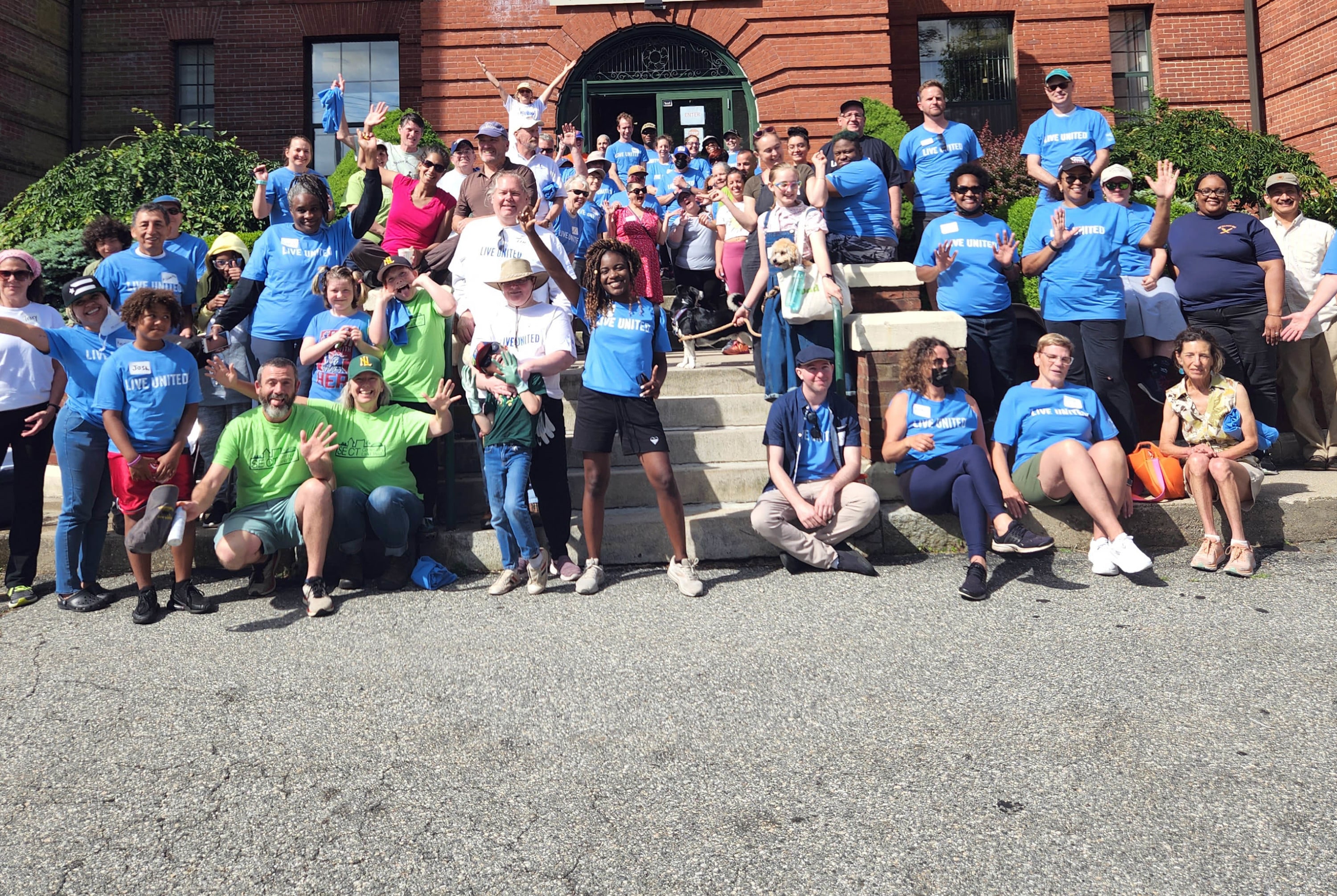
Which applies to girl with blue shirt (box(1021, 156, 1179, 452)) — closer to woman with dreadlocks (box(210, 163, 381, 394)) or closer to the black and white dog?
the black and white dog

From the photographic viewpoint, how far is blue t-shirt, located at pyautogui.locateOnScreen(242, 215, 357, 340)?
245 inches

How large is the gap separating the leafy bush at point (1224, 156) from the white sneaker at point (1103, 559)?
773cm

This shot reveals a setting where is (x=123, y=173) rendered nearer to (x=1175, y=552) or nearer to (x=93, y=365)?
A: (x=93, y=365)

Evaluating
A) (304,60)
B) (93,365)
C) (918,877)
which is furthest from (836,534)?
(304,60)

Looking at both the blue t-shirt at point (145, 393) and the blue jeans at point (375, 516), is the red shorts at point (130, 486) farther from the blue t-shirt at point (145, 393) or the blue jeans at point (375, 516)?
the blue jeans at point (375, 516)

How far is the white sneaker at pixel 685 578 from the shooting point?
5160 mm

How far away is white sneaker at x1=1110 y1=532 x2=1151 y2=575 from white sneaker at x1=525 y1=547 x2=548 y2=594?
10.1 ft

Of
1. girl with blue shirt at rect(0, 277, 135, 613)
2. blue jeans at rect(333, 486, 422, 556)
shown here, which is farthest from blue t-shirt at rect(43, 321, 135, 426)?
blue jeans at rect(333, 486, 422, 556)

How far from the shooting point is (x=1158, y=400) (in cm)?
693

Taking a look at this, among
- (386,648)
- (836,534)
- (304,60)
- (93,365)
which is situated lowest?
(386,648)

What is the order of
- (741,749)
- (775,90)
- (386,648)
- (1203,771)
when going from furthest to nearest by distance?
(775,90) < (386,648) < (741,749) < (1203,771)

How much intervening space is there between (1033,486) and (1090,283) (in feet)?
5.43

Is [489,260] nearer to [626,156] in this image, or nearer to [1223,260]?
[1223,260]

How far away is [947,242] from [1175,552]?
2453 mm
